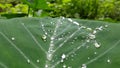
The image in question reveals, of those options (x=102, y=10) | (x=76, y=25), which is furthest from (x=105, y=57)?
(x=102, y=10)

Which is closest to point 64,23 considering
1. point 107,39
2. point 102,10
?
point 107,39

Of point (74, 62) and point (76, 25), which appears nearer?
point (74, 62)

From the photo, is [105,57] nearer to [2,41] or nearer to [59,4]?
[2,41]

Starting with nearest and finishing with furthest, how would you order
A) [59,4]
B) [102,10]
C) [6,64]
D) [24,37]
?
[6,64] < [24,37] < [102,10] < [59,4]

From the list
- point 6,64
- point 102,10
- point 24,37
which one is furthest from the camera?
point 102,10

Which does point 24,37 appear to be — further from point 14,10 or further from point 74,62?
point 14,10

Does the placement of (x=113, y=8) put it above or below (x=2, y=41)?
below
